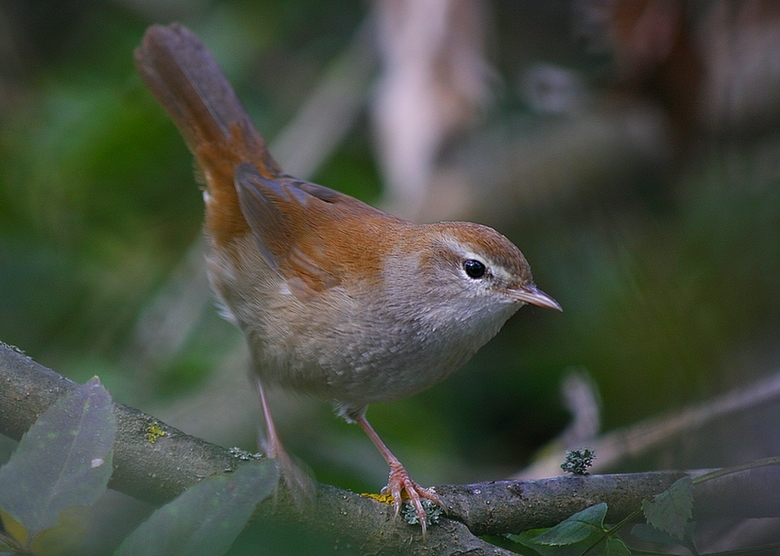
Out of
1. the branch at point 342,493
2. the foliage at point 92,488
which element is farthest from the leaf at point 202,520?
the branch at point 342,493

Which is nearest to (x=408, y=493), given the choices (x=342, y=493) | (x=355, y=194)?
(x=342, y=493)

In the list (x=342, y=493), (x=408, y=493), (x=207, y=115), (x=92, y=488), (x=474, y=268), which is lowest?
(x=92, y=488)

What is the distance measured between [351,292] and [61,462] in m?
1.62

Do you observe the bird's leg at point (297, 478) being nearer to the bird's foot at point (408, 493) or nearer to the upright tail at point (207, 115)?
the bird's foot at point (408, 493)

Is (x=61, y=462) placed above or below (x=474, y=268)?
below

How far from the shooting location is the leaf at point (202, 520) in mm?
1304

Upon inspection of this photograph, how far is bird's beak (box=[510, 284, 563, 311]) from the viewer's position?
269 cm

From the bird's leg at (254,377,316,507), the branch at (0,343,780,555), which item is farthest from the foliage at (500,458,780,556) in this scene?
the bird's leg at (254,377,316,507)

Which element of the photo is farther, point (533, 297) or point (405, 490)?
point (533, 297)

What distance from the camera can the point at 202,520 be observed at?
1.33 m

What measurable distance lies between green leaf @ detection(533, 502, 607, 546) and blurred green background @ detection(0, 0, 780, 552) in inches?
39.4

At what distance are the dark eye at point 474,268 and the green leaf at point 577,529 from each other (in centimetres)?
129

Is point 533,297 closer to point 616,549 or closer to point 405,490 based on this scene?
point 405,490

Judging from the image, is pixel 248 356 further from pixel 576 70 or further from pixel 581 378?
pixel 576 70
